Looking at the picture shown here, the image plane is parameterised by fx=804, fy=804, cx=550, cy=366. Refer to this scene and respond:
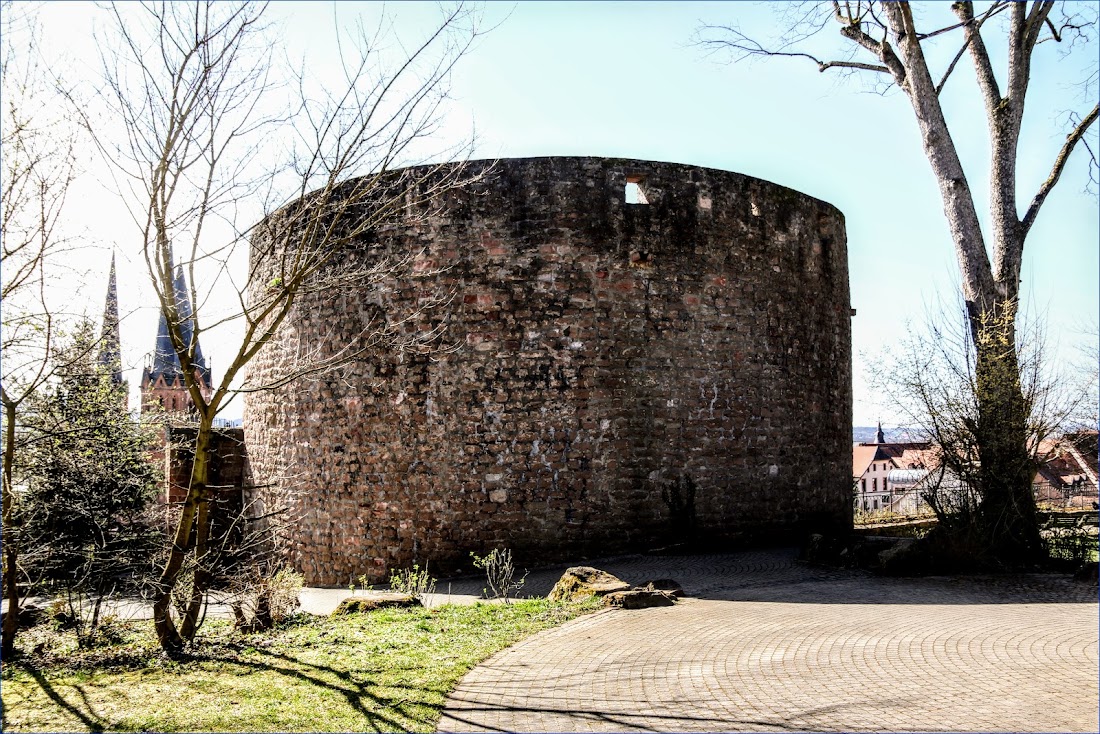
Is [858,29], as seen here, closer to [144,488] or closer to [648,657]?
[648,657]

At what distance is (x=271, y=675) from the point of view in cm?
511

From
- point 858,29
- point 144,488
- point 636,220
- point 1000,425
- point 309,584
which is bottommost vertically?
point 309,584

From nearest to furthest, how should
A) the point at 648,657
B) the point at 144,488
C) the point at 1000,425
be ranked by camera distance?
the point at 648,657 < the point at 144,488 < the point at 1000,425

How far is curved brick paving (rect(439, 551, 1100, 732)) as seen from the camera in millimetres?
4164

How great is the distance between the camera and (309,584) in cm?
1067

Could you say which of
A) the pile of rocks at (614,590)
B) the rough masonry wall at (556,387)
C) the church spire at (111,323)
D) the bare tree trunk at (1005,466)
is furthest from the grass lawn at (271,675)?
the bare tree trunk at (1005,466)

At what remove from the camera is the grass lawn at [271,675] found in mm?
4230

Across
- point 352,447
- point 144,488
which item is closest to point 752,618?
point 352,447

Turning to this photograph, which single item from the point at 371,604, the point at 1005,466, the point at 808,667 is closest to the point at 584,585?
the point at 371,604

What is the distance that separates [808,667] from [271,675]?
3.41m

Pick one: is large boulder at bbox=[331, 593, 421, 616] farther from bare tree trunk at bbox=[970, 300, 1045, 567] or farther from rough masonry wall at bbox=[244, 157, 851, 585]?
bare tree trunk at bbox=[970, 300, 1045, 567]

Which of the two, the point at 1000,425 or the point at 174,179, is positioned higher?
the point at 174,179

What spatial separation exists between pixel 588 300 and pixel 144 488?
5.39 meters

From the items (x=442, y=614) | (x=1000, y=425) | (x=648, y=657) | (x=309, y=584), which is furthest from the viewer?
(x=309, y=584)
